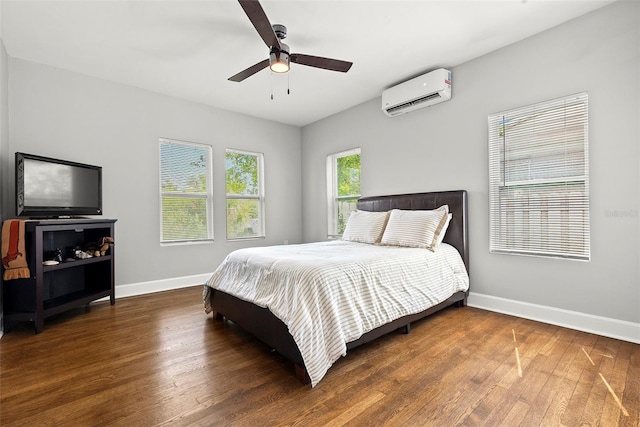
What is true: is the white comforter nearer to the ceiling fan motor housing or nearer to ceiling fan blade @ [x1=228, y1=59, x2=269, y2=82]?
ceiling fan blade @ [x1=228, y1=59, x2=269, y2=82]

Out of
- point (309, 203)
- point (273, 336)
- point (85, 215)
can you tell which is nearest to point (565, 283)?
point (273, 336)

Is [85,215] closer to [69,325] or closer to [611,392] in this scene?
[69,325]

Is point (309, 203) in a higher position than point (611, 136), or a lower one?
lower

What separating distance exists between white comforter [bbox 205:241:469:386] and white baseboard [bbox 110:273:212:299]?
4.96 feet

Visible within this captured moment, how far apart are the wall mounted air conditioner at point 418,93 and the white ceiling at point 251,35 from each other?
12cm

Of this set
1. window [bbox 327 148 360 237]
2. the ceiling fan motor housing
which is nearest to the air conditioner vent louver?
window [bbox 327 148 360 237]

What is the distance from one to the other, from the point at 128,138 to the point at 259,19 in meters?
2.83

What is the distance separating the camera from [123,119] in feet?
12.7

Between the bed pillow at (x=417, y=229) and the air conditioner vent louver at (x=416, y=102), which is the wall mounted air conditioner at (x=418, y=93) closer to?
the air conditioner vent louver at (x=416, y=102)

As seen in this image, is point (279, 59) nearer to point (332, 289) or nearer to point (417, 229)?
point (332, 289)

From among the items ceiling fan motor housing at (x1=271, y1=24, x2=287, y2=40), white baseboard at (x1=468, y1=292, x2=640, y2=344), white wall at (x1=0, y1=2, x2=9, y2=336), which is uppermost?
ceiling fan motor housing at (x1=271, y1=24, x2=287, y2=40)

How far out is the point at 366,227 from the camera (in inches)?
145

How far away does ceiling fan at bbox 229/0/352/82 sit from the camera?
194 cm

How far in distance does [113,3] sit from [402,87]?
2.97 meters
